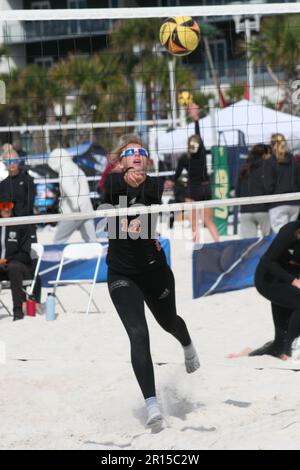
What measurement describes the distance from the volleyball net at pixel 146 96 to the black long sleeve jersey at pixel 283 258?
0.42m

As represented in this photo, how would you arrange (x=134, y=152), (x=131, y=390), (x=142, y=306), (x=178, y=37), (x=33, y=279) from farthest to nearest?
(x=33, y=279), (x=178, y=37), (x=131, y=390), (x=134, y=152), (x=142, y=306)

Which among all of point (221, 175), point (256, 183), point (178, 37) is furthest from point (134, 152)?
point (221, 175)

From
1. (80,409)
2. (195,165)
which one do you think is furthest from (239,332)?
(195,165)

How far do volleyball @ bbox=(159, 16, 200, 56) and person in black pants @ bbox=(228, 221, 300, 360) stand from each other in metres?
1.90

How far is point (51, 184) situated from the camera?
18.5m

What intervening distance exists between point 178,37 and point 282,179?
3827 millimetres

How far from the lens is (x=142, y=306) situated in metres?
4.86

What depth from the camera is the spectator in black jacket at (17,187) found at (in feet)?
27.4

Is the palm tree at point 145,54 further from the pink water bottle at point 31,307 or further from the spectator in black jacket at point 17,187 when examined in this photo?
the pink water bottle at point 31,307

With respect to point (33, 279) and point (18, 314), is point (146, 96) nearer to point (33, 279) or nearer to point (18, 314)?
point (33, 279)

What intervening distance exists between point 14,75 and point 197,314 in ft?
98.8

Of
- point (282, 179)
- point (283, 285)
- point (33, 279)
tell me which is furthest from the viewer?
point (282, 179)

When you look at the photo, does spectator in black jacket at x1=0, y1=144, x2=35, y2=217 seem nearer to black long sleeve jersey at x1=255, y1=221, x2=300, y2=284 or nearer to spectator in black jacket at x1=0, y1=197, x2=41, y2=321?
spectator in black jacket at x1=0, y1=197, x2=41, y2=321

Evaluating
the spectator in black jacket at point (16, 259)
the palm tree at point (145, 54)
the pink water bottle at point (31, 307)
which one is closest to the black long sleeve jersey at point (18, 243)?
the spectator in black jacket at point (16, 259)
